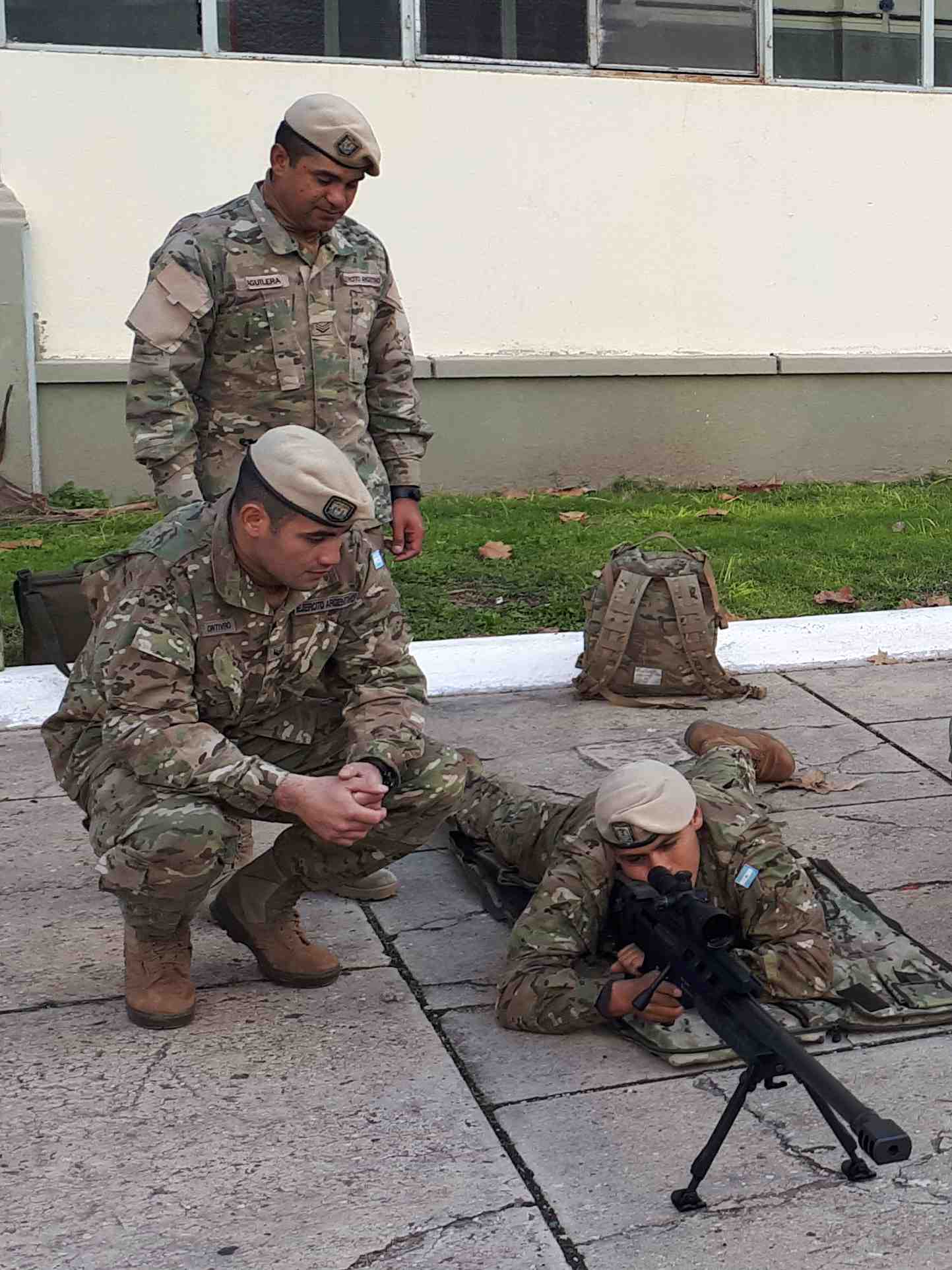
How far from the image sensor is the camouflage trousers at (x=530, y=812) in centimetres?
387

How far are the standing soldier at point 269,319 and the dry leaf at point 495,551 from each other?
282 cm

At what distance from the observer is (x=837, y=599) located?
6.68m

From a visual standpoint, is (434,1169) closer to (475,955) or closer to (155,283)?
(475,955)

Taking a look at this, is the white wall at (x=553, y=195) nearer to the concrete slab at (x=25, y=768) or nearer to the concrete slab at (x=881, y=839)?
the concrete slab at (x=25, y=768)

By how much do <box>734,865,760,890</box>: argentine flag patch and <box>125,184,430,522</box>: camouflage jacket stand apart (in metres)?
1.64

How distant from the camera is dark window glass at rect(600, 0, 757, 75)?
8594 mm

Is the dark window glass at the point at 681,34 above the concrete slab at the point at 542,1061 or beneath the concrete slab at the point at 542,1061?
above

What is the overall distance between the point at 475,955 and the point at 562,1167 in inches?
36.5

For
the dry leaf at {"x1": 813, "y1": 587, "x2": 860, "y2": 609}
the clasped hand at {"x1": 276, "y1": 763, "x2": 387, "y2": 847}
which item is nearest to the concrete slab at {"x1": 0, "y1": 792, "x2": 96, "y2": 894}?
the clasped hand at {"x1": 276, "y1": 763, "x2": 387, "y2": 847}

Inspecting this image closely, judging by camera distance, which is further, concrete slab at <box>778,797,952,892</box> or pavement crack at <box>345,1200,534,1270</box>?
concrete slab at <box>778,797,952,892</box>

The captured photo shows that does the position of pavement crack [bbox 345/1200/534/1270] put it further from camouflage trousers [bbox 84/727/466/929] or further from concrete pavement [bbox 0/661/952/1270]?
camouflage trousers [bbox 84/727/466/929]

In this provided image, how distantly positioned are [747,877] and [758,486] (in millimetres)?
6177

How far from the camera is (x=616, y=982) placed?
3.12 meters

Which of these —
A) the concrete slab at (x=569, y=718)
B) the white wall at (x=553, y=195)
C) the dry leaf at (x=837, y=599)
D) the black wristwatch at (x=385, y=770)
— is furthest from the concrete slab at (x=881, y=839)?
the white wall at (x=553, y=195)
